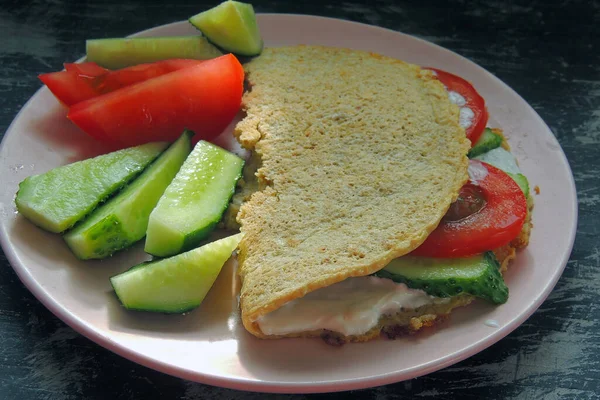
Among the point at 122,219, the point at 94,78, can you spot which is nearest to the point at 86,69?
the point at 94,78

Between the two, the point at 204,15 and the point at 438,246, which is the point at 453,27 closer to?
the point at 204,15

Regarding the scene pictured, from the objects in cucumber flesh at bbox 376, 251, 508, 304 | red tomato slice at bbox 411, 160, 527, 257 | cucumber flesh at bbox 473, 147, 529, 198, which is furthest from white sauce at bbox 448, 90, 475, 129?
cucumber flesh at bbox 376, 251, 508, 304

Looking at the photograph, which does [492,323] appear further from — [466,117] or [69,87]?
[69,87]

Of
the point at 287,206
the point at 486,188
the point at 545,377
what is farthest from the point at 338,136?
the point at 545,377

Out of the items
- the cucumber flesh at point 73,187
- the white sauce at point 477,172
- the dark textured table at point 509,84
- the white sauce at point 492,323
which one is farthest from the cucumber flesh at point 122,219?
the white sauce at point 492,323

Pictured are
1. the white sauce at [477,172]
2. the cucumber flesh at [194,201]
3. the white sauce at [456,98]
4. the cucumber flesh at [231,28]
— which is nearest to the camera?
the cucumber flesh at [194,201]

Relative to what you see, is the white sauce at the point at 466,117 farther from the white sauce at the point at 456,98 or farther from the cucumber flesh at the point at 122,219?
the cucumber flesh at the point at 122,219
